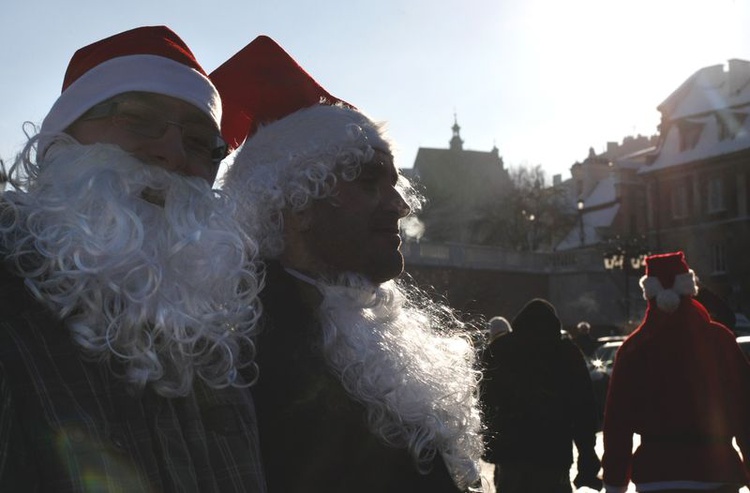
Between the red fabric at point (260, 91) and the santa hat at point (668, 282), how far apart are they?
330 centimetres

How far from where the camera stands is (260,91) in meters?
3.37

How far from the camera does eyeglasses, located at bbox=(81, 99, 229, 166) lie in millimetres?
2244

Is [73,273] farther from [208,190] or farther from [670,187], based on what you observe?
[670,187]

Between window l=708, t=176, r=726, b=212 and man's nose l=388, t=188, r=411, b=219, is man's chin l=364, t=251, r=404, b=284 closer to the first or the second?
man's nose l=388, t=188, r=411, b=219

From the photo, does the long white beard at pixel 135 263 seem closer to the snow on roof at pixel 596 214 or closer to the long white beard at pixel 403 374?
the long white beard at pixel 403 374

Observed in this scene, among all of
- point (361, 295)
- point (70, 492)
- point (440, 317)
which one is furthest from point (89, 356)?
point (440, 317)

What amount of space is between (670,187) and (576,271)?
6.32 m

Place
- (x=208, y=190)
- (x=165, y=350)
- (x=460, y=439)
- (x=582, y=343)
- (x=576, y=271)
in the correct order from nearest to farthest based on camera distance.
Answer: (x=165, y=350), (x=208, y=190), (x=460, y=439), (x=582, y=343), (x=576, y=271)

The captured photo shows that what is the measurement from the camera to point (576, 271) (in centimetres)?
4831

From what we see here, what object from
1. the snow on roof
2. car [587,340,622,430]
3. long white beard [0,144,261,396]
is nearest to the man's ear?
long white beard [0,144,261,396]

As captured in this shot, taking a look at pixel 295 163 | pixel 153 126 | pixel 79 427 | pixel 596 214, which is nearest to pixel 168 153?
pixel 153 126

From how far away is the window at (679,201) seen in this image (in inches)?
1896

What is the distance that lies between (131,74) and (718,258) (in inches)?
1833

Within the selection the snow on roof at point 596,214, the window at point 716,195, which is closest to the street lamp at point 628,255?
the window at point 716,195
